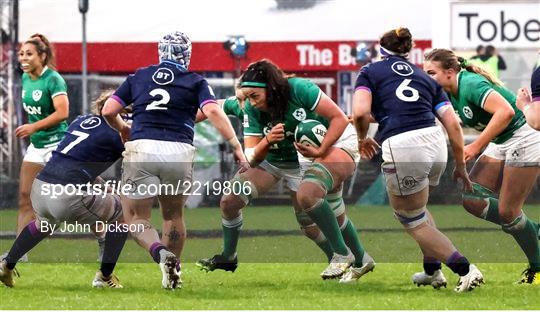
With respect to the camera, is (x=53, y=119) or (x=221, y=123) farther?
(x=53, y=119)

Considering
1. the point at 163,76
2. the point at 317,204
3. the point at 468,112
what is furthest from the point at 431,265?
the point at 163,76

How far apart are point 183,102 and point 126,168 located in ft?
1.95

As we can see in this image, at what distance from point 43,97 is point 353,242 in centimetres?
275

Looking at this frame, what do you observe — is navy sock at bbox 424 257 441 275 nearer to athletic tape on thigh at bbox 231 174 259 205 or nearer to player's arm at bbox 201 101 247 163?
athletic tape on thigh at bbox 231 174 259 205

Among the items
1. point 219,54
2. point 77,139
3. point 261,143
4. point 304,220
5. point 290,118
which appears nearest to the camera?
point 77,139

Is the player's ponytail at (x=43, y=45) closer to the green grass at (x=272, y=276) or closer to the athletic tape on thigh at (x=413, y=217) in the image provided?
the green grass at (x=272, y=276)

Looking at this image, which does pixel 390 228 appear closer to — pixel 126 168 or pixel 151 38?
pixel 126 168

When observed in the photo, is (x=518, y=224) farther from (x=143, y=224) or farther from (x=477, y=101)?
(x=143, y=224)

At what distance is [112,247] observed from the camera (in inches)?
381

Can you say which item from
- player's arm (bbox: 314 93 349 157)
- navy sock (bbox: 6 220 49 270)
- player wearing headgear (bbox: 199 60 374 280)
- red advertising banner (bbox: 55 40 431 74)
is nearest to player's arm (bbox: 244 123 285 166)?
player wearing headgear (bbox: 199 60 374 280)

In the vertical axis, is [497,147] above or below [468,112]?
below

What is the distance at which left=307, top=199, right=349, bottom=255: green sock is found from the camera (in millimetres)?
9906

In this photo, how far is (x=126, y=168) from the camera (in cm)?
947

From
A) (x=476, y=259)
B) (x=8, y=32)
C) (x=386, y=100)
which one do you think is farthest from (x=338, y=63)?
(x=386, y=100)
